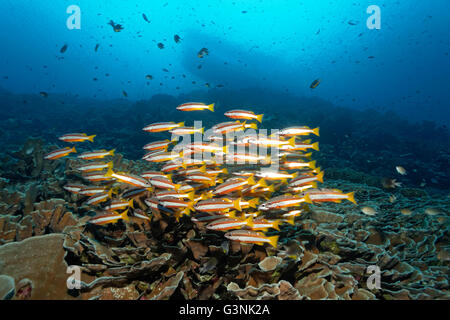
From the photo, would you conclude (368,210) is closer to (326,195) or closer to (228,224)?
(326,195)

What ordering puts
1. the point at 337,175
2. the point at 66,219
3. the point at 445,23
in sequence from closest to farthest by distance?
the point at 66,219
the point at 337,175
the point at 445,23

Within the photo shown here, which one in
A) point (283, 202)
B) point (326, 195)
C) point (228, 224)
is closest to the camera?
point (228, 224)

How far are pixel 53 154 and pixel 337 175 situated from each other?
36.9 feet

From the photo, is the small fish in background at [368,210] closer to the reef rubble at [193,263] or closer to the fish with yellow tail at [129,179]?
the reef rubble at [193,263]

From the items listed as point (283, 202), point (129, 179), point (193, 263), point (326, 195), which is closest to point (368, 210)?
point (326, 195)

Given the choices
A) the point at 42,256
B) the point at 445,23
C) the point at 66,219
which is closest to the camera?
the point at 42,256

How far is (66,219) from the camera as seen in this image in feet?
12.6

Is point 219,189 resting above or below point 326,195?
above

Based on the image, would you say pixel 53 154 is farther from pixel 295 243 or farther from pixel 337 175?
pixel 337 175

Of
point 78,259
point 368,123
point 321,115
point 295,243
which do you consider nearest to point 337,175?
point 295,243

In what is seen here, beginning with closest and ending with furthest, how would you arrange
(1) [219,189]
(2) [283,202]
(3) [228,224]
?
1. (3) [228,224]
2. (2) [283,202]
3. (1) [219,189]

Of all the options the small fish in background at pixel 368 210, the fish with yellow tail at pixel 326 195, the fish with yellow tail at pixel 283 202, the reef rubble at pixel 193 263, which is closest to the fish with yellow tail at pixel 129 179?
the reef rubble at pixel 193 263

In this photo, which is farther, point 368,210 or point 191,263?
point 368,210

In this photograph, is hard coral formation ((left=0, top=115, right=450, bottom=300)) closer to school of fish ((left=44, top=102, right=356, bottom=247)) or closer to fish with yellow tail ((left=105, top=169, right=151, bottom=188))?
school of fish ((left=44, top=102, right=356, bottom=247))
